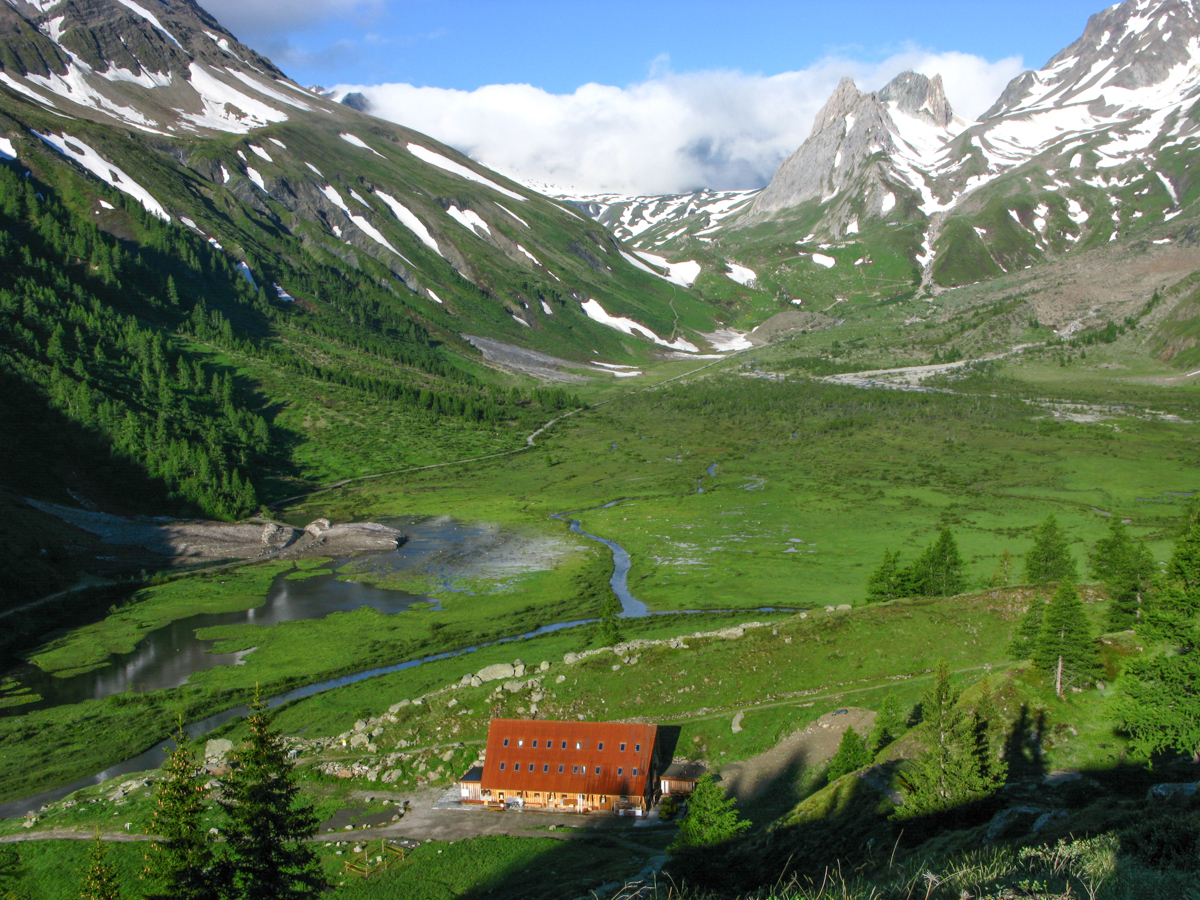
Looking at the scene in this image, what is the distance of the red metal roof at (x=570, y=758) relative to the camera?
133 ft

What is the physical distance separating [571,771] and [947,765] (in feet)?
70.6

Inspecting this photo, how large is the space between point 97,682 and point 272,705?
1794cm

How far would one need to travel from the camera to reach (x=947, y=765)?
1034 inches

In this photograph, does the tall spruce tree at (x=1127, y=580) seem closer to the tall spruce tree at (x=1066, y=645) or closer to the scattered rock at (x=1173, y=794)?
the tall spruce tree at (x=1066, y=645)

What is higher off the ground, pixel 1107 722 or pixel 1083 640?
pixel 1083 640

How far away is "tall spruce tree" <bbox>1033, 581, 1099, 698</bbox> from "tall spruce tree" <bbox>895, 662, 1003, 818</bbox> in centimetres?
1161

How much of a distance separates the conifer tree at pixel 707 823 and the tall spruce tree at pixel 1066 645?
18305mm

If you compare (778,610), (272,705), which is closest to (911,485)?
(778,610)

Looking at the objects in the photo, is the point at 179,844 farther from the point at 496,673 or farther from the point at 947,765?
the point at 496,673

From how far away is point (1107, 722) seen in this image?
3416 centimetres

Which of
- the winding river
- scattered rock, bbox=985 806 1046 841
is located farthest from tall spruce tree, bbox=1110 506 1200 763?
the winding river

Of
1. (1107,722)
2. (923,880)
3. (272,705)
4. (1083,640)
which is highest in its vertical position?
(923,880)

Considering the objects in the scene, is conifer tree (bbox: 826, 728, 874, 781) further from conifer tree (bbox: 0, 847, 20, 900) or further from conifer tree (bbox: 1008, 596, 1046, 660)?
conifer tree (bbox: 0, 847, 20, 900)

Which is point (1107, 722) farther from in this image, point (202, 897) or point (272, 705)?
point (272, 705)
